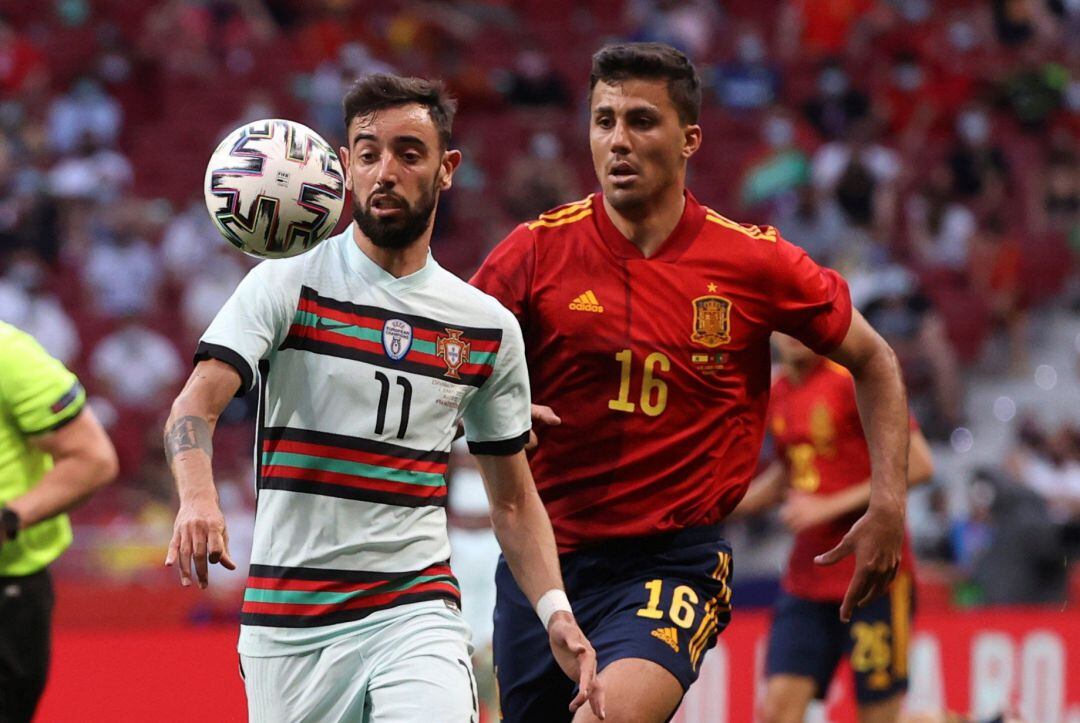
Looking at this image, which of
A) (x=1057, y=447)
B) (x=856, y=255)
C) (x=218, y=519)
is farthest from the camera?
(x=856, y=255)

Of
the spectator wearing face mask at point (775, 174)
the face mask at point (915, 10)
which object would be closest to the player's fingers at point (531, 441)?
the spectator wearing face mask at point (775, 174)

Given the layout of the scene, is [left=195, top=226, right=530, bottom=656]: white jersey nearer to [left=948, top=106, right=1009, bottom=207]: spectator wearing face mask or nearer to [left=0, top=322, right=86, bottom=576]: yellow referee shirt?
[left=0, top=322, right=86, bottom=576]: yellow referee shirt

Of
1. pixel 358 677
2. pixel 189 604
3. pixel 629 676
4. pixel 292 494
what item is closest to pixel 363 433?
pixel 292 494

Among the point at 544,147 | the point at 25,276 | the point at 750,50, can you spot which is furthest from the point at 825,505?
the point at 750,50

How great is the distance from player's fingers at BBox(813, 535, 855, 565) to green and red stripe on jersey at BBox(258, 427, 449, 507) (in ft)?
4.86

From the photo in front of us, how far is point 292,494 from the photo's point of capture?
14.7 feet

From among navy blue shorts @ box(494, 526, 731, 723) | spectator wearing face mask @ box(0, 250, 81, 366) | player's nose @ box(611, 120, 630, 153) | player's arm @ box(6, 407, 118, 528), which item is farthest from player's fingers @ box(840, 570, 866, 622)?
spectator wearing face mask @ box(0, 250, 81, 366)

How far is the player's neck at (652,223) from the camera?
5520mm

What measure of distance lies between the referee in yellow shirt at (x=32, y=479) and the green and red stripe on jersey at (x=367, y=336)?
1915mm

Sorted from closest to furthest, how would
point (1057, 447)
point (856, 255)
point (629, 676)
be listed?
point (629, 676) → point (1057, 447) → point (856, 255)

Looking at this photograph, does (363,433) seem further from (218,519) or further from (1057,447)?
(1057,447)

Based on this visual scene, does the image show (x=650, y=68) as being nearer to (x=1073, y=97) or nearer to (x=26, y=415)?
(x=26, y=415)

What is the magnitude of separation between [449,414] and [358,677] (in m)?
0.77

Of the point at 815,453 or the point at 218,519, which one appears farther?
the point at 815,453
